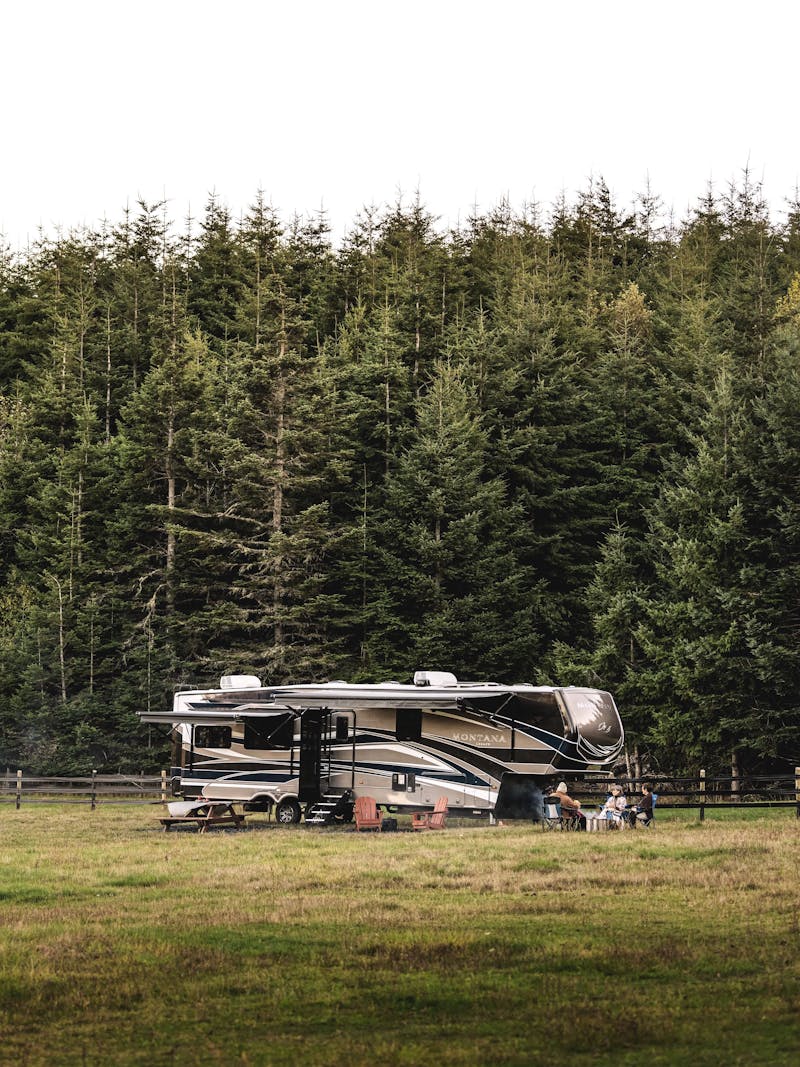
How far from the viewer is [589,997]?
34.1 feet

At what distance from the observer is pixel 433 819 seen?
2719 cm

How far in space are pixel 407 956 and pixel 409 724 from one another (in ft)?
53.8

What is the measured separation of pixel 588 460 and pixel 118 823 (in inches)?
1158

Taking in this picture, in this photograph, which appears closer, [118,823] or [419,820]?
[419,820]

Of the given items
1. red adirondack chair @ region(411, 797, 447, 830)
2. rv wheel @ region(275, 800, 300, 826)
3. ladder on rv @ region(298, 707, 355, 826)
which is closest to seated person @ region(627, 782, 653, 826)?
red adirondack chair @ region(411, 797, 447, 830)

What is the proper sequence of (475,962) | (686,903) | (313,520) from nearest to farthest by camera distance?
(475,962) < (686,903) < (313,520)

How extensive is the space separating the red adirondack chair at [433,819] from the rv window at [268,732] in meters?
3.62

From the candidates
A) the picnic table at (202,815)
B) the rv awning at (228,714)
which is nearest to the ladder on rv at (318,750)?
the rv awning at (228,714)

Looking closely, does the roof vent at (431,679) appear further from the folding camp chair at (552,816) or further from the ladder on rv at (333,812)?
the folding camp chair at (552,816)

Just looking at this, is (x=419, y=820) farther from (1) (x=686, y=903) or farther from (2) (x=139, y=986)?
(2) (x=139, y=986)

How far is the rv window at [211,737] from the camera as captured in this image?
30.2 m

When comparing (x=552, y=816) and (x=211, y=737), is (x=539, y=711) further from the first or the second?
(x=211, y=737)

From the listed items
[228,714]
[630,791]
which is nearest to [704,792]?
[630,791]

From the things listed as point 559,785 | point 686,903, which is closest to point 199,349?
point 559,785
